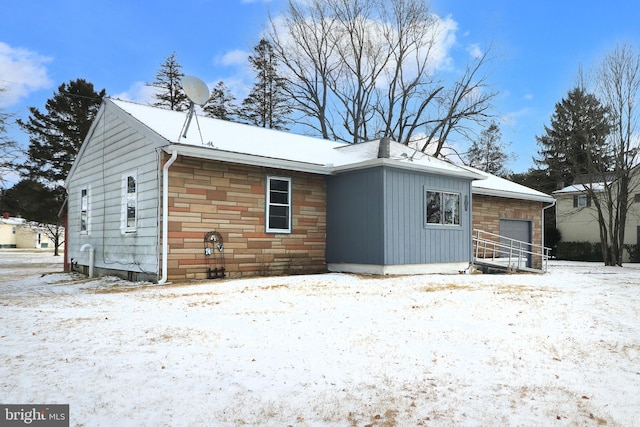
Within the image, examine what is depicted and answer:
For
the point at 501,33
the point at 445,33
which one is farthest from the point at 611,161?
the point at 445,33

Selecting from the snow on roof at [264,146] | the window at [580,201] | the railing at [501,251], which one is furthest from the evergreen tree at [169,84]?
the window at [580,201]

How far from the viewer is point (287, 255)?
12.7 meters

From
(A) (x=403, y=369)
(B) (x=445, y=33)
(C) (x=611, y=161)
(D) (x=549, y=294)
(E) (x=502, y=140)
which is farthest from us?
(E) (x=502, y=140)

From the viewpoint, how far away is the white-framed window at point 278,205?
1241 cm

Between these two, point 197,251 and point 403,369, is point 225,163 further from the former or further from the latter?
point 403,369

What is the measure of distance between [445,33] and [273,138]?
61.7 ft

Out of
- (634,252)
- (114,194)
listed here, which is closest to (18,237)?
(114,194)

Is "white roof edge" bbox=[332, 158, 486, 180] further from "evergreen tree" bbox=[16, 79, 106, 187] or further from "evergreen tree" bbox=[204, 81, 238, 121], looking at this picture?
"evergreen tree" bbox=[16, 79, 106, 187]

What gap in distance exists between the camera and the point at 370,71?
98.0ft

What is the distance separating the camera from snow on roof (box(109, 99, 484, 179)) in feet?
38.1

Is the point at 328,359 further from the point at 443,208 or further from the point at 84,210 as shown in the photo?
the point at 84,210

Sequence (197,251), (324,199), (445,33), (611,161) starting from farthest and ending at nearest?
(445,33) → (611,161) → (324,199) → (197,251)

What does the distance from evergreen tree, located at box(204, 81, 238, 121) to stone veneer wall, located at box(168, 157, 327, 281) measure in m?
19.8

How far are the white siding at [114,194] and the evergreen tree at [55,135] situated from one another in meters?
15.3
